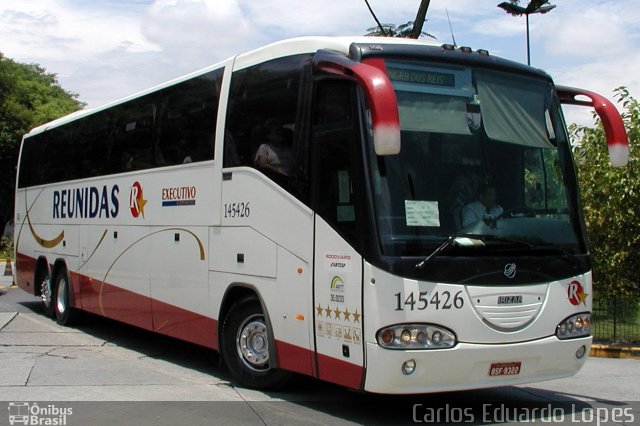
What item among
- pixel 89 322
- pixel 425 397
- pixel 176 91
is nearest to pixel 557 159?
pixel 425 397

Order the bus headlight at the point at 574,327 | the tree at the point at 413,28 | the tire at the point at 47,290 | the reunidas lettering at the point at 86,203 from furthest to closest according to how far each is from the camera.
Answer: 1. the tree at the point at 413,28
2. the tire at the point at 47,290
3. the reunidas lettering at the point at 86,203
4. the bus headlight at the point at 574,327

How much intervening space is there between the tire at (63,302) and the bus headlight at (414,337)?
27.7ft

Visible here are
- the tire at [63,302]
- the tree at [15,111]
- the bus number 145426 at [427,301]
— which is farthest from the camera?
the tree at [15,111]

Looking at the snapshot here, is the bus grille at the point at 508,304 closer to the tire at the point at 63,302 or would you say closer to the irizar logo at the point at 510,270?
the irizar logo at the point at 510,270

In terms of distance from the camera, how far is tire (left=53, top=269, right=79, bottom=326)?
13.9 meters

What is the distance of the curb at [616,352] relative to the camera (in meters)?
12.6

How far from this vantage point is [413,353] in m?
6.66

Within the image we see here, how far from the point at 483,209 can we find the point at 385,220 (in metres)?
0.93

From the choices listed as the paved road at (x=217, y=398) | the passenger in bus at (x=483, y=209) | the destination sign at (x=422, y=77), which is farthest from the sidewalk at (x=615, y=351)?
the destination sign at (x=422, y=77)

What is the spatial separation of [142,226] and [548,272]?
19.1 feet

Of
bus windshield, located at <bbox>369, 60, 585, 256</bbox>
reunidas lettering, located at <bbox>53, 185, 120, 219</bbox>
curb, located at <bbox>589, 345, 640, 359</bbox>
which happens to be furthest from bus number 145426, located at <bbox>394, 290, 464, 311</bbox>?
curb, located at <bbox>589, 345, 640, 359</bbox>

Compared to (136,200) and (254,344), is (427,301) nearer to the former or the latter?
(254,344)

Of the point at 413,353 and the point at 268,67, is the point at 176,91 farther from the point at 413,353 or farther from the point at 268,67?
the point at 413,353

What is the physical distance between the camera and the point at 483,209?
7.04m
